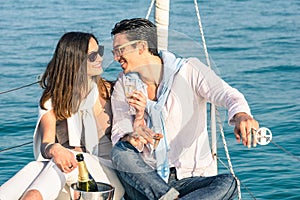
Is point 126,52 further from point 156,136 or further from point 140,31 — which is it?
point 156,136

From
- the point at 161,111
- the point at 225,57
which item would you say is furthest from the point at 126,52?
the point at 225,57

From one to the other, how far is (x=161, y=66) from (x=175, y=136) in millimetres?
254

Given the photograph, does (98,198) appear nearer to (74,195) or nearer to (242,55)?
(74,195)

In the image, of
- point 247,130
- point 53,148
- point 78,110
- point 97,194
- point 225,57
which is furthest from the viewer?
point 225,57

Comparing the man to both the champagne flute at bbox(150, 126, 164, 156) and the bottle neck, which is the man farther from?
the bottle neck

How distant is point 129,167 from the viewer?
2.95m

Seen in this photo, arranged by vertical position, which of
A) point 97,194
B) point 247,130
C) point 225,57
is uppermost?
point 247,130

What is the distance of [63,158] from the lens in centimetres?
296

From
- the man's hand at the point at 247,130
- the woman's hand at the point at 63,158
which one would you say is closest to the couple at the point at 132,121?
the woman's hand at the point at 63,158

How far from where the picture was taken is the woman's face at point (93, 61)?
3.11m

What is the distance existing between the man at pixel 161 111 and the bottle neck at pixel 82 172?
123mm

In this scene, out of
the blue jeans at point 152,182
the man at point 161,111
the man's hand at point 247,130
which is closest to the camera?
the man's hand at point 247,130

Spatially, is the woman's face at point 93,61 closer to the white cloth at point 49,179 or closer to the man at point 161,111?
the man at point 161,111

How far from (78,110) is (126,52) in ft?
0.95
